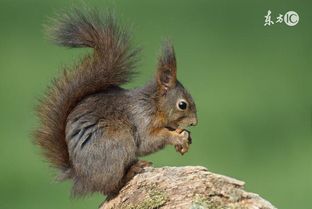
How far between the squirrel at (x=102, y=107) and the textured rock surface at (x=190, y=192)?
0.42ft

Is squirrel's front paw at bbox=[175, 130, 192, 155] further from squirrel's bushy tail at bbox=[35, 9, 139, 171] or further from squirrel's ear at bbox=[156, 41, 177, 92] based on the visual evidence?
squirrel's bushy tail at bbox=[35, 9, 139, 171]

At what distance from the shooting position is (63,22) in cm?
254

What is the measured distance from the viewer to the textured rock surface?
2170 mm

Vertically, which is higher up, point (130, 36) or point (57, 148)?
point (130, 36)

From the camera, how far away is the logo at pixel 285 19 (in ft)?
11.4

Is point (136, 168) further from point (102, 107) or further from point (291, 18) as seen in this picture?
point (291, 18)

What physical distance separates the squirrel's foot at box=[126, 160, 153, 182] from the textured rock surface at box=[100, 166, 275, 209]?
66 millimetres

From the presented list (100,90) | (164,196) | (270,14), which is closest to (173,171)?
(164,196)

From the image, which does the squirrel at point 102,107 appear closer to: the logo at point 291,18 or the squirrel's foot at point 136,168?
the squirrel's foot at point 136,168


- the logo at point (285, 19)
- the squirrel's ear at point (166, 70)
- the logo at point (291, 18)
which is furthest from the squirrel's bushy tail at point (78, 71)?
the logo at point (291, 18)

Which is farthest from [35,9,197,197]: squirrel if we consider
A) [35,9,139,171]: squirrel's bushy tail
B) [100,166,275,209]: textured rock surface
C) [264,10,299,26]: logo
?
[264,10,299,26]: logo

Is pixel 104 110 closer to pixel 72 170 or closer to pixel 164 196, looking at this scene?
pixel 72 170

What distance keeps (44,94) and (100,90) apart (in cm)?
22

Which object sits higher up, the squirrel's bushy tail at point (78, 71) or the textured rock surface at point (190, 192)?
the squirrel's bushy tail at point (78, 71)
